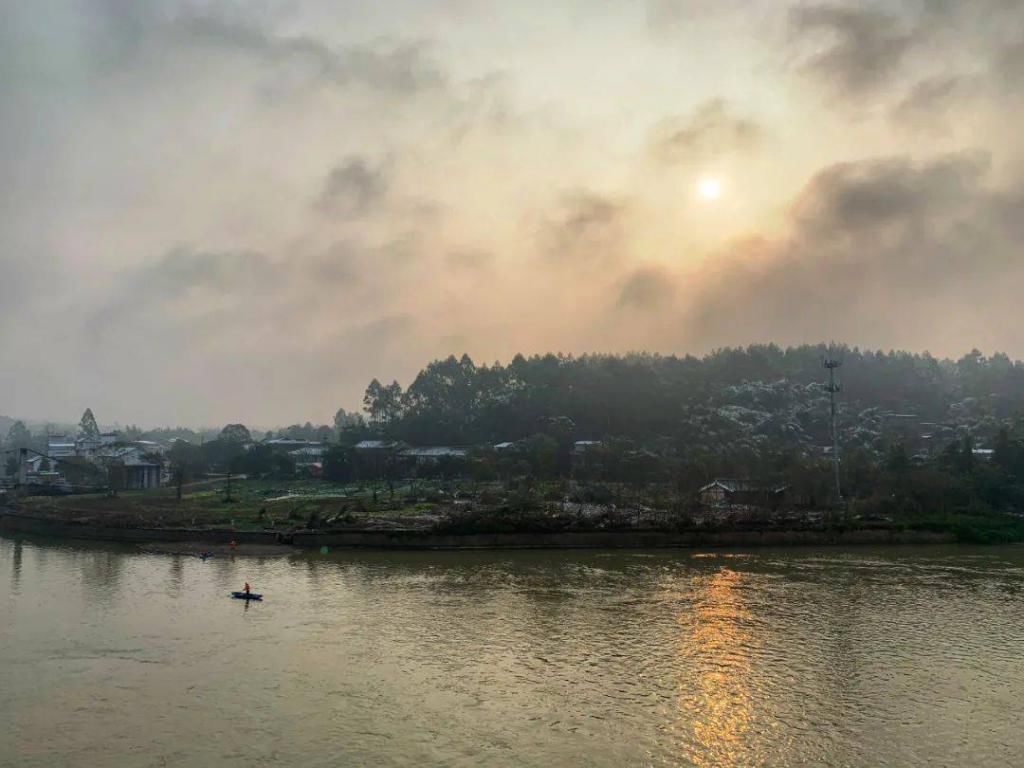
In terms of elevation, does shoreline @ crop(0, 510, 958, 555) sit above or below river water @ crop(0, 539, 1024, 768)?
above

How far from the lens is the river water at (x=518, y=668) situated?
1661 centimetres

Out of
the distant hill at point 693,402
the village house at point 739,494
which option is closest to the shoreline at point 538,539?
the village house at point 739,494

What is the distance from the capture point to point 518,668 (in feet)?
71.3

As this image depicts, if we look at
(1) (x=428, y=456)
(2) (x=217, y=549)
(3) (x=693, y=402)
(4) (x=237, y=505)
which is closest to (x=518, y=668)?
(2) (x=217, y=549)

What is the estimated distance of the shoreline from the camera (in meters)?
44.5

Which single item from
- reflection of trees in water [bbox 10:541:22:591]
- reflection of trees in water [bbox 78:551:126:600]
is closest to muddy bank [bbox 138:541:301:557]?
reflection of trees in water [bbox 78:551:126:600]

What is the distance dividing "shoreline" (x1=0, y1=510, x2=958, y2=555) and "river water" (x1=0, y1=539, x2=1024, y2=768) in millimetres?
7229

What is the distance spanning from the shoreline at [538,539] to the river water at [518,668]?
723cm

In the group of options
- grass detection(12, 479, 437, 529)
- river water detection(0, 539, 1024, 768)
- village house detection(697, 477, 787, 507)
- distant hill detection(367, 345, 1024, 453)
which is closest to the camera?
river water detection(0, 539, 1024, 768)

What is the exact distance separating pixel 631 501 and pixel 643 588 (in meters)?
23.1

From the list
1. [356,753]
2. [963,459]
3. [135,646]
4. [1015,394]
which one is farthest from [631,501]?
[1015,394]

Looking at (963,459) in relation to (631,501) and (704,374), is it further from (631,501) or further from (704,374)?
(704,374)

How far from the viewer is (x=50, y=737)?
17.1 metres

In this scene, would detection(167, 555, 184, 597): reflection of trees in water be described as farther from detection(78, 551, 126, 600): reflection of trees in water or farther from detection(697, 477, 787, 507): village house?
detection(697, 477, 787, 507): village house
